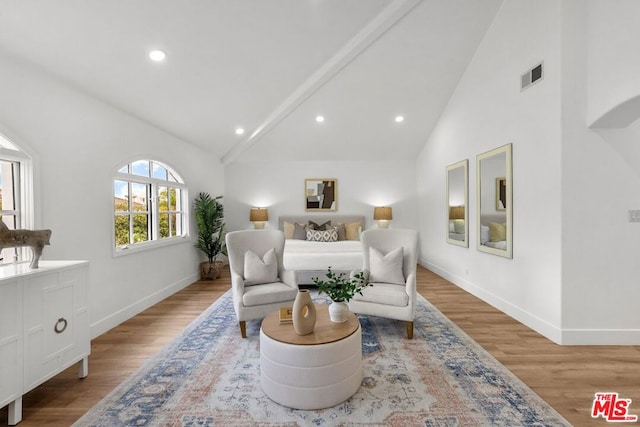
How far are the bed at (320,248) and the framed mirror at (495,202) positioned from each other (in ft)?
5.96

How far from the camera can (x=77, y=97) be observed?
10.1 ft

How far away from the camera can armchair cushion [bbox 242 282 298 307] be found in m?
3.17

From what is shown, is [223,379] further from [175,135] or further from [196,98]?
[175,135]

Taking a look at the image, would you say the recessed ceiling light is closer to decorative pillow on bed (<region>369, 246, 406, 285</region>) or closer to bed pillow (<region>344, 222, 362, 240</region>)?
decorative pillow on bed (<region>369, 246, 406, 285</region>)

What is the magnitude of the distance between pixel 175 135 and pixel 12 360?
12.3ft

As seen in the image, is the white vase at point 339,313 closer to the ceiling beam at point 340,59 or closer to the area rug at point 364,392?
the area rug at point 364,392

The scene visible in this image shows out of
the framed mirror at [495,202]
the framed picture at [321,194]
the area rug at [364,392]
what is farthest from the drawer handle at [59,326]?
the framed picture at [321,194]

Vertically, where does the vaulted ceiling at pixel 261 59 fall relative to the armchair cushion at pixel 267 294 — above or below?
above

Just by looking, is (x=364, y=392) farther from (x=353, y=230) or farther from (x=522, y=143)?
(x=353, y=230)

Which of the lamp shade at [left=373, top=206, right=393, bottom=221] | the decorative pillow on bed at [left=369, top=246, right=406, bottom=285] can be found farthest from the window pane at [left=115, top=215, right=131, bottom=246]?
the lamp shade at [left=373, top=206, right=393, bottom=221]

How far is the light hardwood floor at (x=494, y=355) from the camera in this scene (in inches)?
82.1

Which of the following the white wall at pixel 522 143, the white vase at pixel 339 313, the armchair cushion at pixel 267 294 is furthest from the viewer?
the armchair cushion at pixel 267 294

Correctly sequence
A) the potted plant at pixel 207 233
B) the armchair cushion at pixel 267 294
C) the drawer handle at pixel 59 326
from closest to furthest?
1. the drawer handle at pixel 59 326
2. the armchair cushion at pixel 267 294
3. the potted plant at pixel 207 233

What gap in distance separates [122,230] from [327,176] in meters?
4.35
